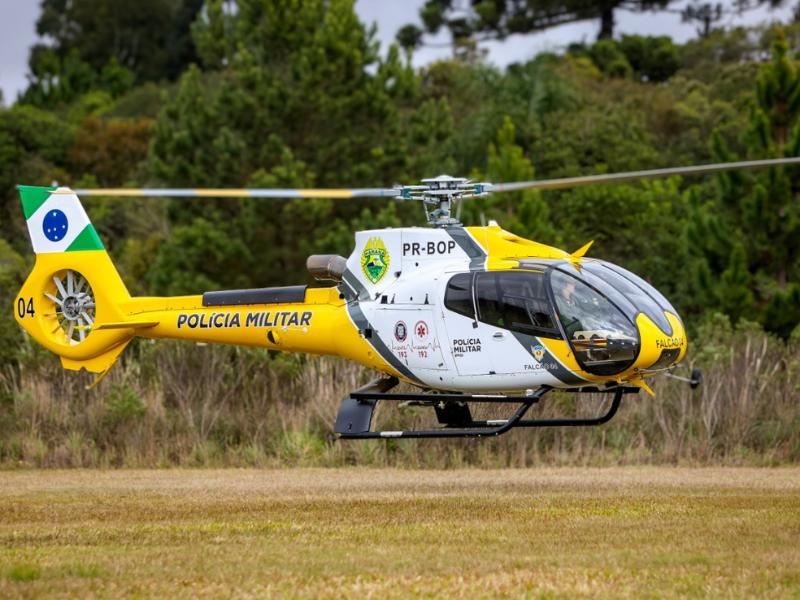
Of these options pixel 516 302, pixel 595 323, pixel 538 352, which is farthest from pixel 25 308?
pixel 595 323

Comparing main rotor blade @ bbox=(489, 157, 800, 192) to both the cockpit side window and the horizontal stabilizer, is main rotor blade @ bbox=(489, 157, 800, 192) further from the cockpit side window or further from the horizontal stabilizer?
the horizontal stabilizer

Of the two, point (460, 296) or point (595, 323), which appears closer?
point (595, 323)

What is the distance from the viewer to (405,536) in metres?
13.3

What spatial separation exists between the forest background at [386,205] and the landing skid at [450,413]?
184 inches

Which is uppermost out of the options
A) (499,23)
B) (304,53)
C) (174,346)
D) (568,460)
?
(499,23)

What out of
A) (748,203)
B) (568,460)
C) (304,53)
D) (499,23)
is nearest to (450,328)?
(568,460)

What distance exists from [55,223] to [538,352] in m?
6.67

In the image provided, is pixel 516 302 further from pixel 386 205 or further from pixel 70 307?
pixel 386 205

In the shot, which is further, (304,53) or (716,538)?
(304,53)

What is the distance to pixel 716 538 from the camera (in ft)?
42.6

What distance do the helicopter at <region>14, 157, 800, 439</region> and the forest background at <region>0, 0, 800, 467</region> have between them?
453 centimetres

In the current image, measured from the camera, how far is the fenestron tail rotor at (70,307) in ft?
62.4

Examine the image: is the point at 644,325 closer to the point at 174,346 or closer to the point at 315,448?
the point at 315,448

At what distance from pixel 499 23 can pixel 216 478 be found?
64064 mm
